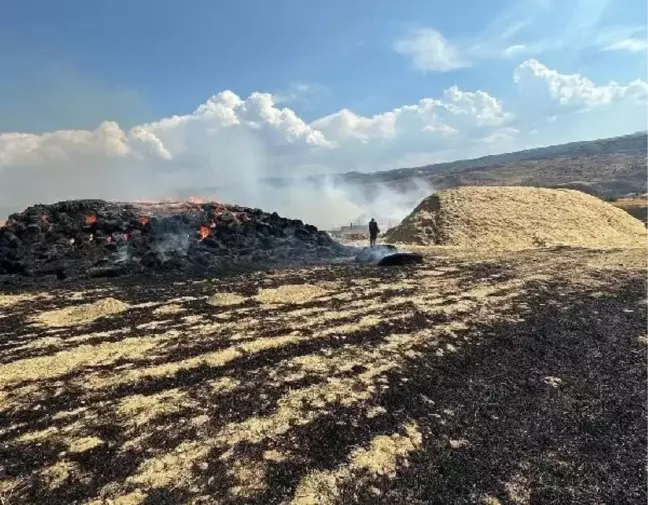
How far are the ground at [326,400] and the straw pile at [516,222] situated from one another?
18532 mm

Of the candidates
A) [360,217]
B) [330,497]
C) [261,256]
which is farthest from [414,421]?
[360,217]

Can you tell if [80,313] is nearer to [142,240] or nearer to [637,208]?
[142,240]

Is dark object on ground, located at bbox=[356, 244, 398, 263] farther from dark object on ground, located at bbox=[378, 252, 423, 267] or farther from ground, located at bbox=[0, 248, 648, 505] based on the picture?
ground, located at bbox=[0, 248, 648, 505]

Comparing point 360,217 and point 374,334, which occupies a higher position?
point 374,334

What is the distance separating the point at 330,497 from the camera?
7184 mm

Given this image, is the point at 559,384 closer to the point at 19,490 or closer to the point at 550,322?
the point at 550,322

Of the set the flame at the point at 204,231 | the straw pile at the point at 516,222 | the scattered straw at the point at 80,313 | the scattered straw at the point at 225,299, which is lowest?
the straw pile at the point at 516,222

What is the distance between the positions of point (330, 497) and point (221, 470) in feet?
5.82

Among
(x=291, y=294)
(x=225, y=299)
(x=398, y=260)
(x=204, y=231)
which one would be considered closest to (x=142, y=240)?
(x=204, y=231)

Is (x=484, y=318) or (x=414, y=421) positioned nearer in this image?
(x=414, y=421)

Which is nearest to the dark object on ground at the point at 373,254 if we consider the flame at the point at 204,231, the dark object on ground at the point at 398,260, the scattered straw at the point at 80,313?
the dark object on ground at the point at 398,260

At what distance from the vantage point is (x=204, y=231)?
1189 inches

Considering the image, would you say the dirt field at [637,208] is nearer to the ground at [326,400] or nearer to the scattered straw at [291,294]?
the scattered straw at [291,294]

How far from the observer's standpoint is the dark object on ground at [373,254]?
29.0 m
